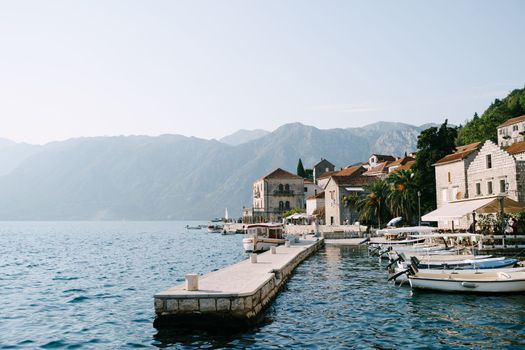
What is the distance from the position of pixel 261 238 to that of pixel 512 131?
185 feet

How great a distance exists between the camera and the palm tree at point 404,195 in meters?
58.5

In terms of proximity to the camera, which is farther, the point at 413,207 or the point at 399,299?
the point at 413,207

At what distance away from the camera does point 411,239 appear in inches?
1907

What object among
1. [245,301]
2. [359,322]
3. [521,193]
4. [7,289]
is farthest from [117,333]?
[521,193]

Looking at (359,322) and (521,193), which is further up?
(521,193)

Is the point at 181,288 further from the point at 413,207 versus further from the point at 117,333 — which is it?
the point at 413,207

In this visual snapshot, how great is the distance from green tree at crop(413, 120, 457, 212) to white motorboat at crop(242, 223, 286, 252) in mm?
16247

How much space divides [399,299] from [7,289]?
21.7 meters

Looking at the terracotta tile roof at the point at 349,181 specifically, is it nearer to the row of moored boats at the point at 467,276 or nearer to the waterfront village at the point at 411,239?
the waterfront village at the point at 411,239

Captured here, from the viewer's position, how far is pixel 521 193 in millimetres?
40594

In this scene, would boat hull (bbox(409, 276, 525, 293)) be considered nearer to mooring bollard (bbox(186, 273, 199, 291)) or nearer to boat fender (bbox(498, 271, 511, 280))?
boat fender (bbox(498, 271, 511, 280))

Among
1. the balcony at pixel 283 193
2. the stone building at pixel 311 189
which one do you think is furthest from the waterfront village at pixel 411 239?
the stone building at pixel 311 189

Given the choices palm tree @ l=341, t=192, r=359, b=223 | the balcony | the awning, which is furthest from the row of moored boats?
the balcony

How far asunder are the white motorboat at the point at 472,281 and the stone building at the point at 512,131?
2677 inches
